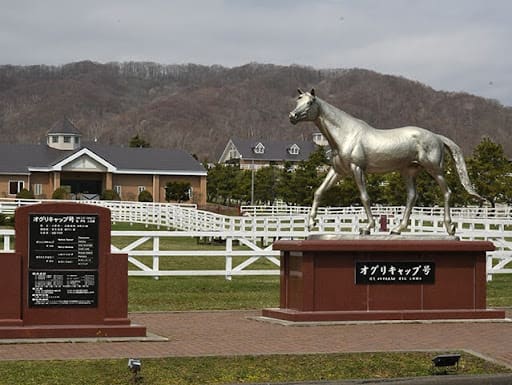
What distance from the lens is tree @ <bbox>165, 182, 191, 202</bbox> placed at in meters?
88.1

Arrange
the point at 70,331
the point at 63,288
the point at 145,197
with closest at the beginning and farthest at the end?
the point at 70,331, the point at 63,288, the point at 145,197

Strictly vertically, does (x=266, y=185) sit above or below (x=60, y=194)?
above

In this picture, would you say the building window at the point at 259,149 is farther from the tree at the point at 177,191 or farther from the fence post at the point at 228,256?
the fence post at the point at 228,256

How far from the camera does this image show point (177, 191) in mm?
88062

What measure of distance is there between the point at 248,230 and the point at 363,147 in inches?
1045

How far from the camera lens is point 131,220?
5725cm

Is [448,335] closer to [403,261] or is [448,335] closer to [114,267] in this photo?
[403,261]

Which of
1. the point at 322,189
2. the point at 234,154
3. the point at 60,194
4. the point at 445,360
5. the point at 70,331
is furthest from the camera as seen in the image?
the point at 234,154

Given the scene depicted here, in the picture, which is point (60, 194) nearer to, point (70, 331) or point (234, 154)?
point (70, 331)

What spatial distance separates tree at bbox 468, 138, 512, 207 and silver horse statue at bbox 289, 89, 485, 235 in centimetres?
5294

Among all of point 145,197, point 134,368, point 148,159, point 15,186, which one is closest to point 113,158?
point 148,159

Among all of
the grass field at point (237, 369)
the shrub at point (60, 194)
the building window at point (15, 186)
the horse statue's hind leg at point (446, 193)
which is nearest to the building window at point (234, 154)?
the building window at point (15, 186)

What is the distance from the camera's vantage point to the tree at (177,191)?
88.1m

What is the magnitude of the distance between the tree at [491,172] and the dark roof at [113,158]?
28.8 meters
